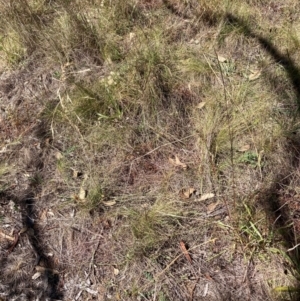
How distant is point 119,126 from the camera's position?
108 inches

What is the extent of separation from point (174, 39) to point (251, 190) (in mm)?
1490

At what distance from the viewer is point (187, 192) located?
7.89 ft

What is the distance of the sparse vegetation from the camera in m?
2.15

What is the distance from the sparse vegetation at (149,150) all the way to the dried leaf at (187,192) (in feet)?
0.05

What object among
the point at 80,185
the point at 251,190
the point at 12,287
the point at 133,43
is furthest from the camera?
the point at 133,43

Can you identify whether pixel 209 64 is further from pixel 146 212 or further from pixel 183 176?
pixel 146 212

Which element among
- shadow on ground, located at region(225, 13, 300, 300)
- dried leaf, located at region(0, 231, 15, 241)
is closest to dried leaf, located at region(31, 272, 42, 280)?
dried leaf, located at region(0, 231, 15, 241)

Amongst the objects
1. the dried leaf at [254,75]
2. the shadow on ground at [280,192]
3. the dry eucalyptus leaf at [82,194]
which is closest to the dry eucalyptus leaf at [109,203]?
the dry eucalyptus leaf at [82,194]

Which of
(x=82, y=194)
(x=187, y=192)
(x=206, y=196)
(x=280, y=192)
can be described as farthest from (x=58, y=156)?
(x=280, y=192)

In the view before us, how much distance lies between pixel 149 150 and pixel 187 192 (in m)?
0.40

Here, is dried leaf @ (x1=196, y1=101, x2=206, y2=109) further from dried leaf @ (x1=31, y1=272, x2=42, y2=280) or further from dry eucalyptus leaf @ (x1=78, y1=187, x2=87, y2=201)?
dried leaf @ (x1=31, y1=272, x2=42, y2=280)

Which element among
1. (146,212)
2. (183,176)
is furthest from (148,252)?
(183,176)

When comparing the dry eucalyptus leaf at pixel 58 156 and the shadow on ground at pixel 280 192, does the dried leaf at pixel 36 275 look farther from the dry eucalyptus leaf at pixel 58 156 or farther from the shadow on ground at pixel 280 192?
the shadow on ground at pixel 280 192

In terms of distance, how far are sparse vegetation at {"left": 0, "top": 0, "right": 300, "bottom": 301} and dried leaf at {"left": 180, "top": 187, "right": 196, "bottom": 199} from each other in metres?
0.02
